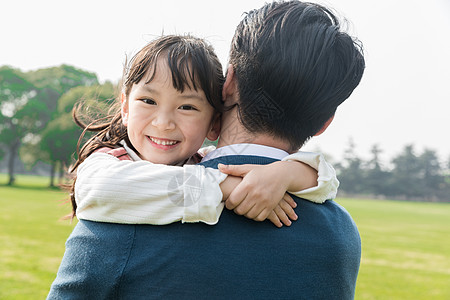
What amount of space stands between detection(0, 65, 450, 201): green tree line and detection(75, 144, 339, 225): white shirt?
27.7m

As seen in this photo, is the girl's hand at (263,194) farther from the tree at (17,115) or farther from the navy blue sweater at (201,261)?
the tree at (17,115)

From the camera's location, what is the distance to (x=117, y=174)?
1.37 meters

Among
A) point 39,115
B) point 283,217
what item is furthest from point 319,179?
point 39,115

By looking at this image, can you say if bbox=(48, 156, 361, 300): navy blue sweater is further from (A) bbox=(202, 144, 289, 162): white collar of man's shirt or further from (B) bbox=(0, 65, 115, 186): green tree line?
(B) bbox=(0, 65, 115, 186): green tree line

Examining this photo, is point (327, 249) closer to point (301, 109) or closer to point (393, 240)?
point (301, 109)

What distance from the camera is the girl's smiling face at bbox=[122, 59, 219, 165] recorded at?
67.9 inches

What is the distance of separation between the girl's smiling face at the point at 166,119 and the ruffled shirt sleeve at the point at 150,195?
374 mm

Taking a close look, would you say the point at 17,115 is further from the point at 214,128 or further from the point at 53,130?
the point at 214,128

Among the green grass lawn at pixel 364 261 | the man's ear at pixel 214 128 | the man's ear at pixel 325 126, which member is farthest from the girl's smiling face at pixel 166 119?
the green grass lawn at pixel 364 261

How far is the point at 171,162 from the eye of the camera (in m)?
1.92

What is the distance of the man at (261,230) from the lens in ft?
3.75

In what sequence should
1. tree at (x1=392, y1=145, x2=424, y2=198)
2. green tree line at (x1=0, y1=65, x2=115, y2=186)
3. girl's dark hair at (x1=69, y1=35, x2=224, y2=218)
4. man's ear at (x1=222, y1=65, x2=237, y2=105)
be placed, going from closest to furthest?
man's ear at (x1=222, y1=65, x2=237, y2=105) < girl's dark hair at (x1=69, y1=35, x2=224, y2=218) < green tree line at (x1=0, y1=65, x2=115, y2=186) < tree at (x1=392, y1=145, x2=424, y2=198)

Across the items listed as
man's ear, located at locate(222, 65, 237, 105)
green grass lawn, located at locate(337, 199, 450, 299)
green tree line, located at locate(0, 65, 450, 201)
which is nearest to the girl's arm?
man's ear, located at locate(222, 65, 237, 105)

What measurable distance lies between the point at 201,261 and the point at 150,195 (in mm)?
271
